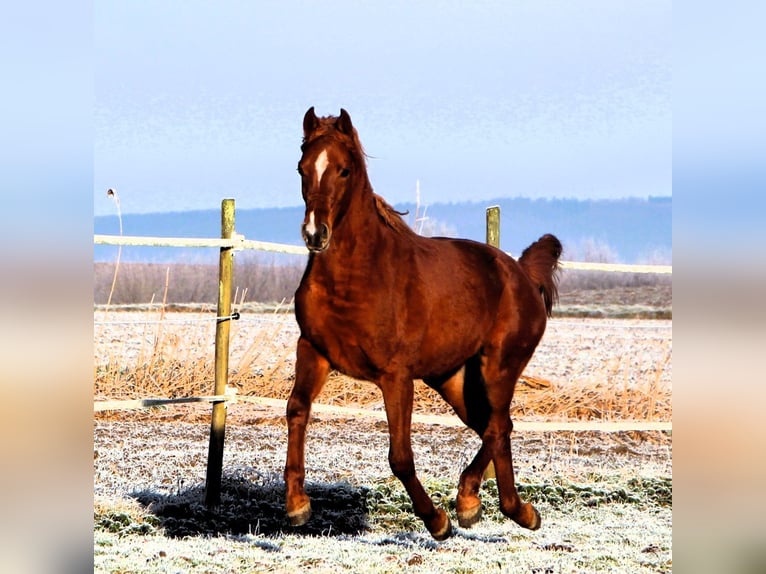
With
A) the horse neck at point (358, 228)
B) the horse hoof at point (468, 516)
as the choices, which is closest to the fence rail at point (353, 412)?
the horse hoof at point (468, 516)

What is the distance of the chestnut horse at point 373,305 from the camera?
407cm

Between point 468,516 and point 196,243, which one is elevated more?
point 196,243

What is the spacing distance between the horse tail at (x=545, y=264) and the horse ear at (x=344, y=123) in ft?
6.89

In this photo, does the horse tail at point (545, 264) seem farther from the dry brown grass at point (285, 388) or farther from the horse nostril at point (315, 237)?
the dry brown grass at point (285, 388)

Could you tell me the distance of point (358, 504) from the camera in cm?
677

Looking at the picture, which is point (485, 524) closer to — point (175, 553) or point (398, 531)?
point (398, 531)

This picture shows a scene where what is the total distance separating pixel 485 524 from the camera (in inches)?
248

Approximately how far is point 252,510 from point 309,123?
351 cm

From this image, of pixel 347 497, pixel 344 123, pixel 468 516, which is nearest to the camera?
pixel 344 123

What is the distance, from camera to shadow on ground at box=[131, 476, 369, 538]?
20.2ft

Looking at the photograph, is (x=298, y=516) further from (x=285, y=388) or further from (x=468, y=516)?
(x=285, y=388)

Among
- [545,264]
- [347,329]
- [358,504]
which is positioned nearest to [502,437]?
[545,264]

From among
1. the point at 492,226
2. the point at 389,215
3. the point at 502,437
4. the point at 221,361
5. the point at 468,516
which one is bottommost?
the point at 468,516
